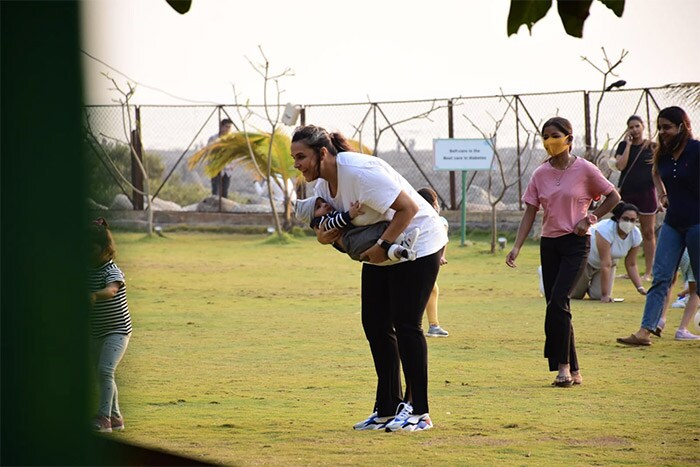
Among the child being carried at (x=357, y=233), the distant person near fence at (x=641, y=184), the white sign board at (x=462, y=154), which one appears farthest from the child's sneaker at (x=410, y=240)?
the white sign board at (x=462, y=154)

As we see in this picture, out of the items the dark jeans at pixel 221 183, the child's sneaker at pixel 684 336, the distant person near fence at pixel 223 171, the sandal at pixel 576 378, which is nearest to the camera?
the sandal at pixel 576 378

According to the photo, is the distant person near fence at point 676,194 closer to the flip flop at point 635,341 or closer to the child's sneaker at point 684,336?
the flip flop at point 635,341

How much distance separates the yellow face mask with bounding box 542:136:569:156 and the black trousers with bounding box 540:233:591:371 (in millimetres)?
565

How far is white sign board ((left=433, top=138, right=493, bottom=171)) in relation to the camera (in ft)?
70.3

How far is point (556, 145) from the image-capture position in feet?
24.7

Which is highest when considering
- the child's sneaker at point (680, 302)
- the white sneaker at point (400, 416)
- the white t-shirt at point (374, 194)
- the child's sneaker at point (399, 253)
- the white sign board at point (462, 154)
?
the white t-shirt at point (374, 194)

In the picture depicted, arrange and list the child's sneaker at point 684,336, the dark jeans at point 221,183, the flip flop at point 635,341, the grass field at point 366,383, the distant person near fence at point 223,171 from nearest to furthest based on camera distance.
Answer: the grass field at point 366,383 → the flip flop at point 635,341 → the child's sneaker at point 684,336 → the distant person near fence at point 223,171 → the dark jeans at point 221,183

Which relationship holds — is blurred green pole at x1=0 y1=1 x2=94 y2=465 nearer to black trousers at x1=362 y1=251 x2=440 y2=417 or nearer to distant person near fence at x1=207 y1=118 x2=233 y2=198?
black trousers at x1=362 y1=251 x2=440 y2=417

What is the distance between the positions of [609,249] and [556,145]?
4.65m

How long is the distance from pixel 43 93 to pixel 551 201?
21.5 ft

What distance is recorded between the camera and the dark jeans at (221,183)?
995 inches

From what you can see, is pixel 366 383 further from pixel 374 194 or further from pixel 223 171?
pixel 223 171

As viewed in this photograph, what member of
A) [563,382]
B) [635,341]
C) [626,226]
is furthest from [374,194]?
[626,226]

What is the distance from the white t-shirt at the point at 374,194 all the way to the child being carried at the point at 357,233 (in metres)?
0.03
